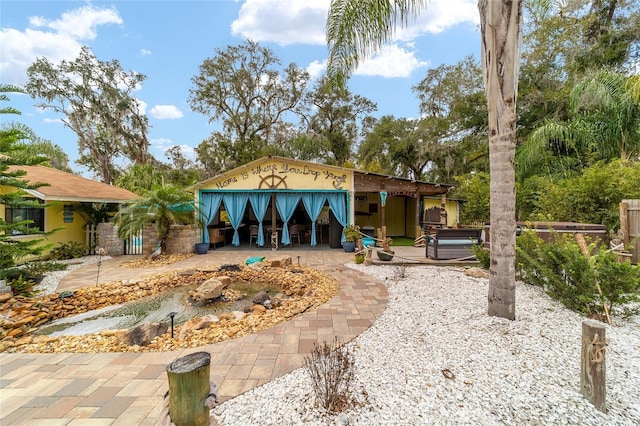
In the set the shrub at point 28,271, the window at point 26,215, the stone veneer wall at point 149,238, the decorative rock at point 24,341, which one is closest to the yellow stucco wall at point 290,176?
the stone veneer wall at point 149,238

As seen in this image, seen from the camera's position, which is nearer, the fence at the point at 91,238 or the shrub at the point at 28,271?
the shrub at the point at 28,271

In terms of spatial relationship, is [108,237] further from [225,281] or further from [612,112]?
[612,112]

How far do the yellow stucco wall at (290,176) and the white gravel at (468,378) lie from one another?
7057 millimetres

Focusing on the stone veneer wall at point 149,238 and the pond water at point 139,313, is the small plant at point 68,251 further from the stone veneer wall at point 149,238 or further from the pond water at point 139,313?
the pond water at point 139,313

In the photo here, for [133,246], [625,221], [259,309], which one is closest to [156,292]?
[259,309]

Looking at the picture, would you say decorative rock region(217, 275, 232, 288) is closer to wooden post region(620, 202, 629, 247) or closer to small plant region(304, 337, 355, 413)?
small plant region(304, 337, 355, 413)

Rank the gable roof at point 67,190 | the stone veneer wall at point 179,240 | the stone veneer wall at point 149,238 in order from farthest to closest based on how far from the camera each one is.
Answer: the stone veneer wall at point 179,240 < the stone veneer wall at point 149,238 < the gable roof at point 67,190

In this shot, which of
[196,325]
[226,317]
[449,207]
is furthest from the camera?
[449,207]

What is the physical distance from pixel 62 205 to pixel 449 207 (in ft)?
48.4

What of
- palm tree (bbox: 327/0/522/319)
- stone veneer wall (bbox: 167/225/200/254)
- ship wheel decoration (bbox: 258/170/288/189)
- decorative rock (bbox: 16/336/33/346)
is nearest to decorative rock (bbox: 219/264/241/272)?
stone veneer wall (bbox: 167/225/200/254)

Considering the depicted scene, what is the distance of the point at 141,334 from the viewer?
348cm

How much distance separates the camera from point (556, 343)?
2855mm

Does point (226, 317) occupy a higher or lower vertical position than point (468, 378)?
lower

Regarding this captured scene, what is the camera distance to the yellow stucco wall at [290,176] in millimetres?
10273
